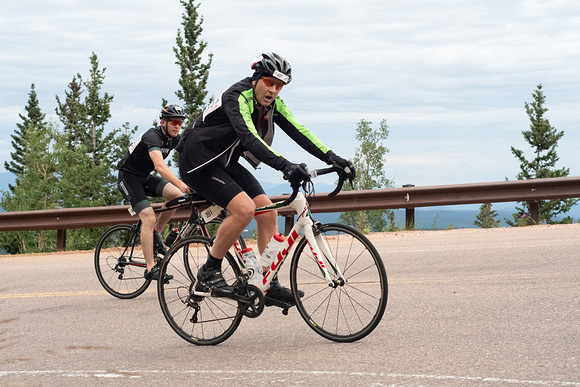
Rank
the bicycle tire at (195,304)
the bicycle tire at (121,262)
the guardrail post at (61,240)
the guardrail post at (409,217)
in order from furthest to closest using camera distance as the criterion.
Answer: the guardrail post at (61,240) < the guardrail post at (409,217) < the bicycle tire at (121,262) < the bicycle tire at (195,304)

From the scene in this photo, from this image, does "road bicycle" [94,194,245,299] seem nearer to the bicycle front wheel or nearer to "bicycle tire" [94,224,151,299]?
"bicycle tire" [94,224,151,299]

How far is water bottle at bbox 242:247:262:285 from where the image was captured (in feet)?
18.1

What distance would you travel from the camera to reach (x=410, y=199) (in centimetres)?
1447

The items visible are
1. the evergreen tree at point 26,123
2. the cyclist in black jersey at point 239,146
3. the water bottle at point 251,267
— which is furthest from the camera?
the evergreen tree at point 26,123

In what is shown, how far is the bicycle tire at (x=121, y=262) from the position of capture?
8547 millimetres

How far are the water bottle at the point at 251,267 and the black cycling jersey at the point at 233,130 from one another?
74 cm

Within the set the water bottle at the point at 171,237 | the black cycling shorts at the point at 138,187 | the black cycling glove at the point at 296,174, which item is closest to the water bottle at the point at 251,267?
the black cycling glove at the point at 296,174

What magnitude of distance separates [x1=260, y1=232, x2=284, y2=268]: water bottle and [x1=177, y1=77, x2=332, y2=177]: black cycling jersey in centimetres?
65

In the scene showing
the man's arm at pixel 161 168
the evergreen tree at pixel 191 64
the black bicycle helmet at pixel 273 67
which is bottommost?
the man's arm at pixel 161 168

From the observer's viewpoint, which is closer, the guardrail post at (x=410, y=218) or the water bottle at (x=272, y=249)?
the water bottle at (x=272, y=249)

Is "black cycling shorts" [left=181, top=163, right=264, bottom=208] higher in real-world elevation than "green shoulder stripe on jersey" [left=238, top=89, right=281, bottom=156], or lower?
lower

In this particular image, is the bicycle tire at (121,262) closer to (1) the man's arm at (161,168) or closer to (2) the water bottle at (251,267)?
(1) the man's arm at (161,168)

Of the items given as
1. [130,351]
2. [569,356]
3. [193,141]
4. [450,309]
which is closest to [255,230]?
[193,141]

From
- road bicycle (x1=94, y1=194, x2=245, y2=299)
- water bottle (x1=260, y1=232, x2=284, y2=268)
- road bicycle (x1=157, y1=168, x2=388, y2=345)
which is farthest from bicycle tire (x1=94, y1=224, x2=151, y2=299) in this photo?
water bottle (x1=260, y1=232, x2=284, y2=268)
